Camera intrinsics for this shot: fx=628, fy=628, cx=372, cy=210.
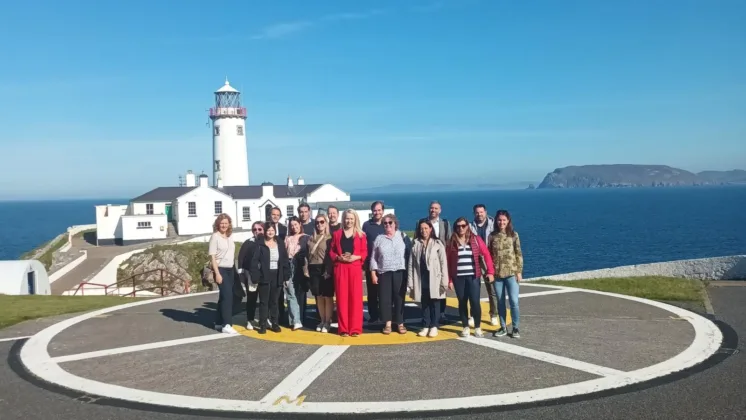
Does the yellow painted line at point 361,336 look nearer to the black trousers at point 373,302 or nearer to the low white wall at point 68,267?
the black trousers at point 373,302

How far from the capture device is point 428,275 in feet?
29.4

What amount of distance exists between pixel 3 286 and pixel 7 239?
301ft

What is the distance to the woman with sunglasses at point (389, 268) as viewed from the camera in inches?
363

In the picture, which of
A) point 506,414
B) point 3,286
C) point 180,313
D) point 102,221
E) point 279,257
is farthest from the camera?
point 102,221

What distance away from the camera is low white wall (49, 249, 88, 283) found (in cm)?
3351

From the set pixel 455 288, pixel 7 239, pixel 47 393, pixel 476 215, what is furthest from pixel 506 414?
pixel 7 239

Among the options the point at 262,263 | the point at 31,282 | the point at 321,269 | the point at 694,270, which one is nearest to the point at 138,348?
the point at 262,263

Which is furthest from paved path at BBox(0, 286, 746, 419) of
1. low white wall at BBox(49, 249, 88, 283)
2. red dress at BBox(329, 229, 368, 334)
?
low white wall at BBox(49, 249, 88, 283)

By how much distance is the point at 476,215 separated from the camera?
9.62 metres

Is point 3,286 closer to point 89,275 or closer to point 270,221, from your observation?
point 270,221

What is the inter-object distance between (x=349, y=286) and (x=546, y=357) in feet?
9.80

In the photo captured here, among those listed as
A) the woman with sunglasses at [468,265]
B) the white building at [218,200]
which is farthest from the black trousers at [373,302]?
the white building at [218,200]

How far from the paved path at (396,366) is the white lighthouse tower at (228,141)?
50892mm

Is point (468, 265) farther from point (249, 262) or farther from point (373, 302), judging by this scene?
point (249, 262)
